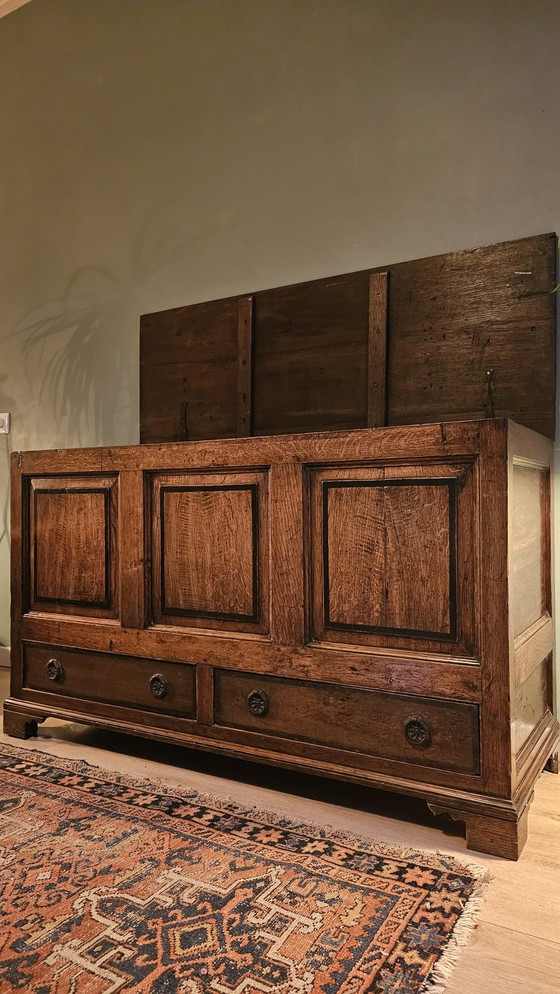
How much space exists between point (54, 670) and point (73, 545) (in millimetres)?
404

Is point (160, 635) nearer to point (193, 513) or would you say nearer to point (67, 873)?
point (193, 513)

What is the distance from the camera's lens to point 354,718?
159 cm

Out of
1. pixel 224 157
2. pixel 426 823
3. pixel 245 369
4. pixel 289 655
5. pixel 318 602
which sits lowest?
pixel 426 823

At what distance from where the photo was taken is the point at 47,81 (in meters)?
3.09

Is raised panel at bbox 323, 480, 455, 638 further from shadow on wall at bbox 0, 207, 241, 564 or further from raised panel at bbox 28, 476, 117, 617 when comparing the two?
shadow on wall at bbox 0, 207, 241, 564

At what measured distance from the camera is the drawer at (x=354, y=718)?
1470mm

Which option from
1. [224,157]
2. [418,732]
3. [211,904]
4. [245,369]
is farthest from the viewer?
[224,157]

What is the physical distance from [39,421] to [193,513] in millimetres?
1579

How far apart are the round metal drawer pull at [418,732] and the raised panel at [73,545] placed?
0.94 metres

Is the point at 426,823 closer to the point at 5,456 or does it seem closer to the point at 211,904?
the point at 211,904

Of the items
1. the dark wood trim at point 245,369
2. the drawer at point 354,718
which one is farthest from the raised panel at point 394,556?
the dark wood trim at point 245,369

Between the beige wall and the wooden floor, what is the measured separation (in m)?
1.27

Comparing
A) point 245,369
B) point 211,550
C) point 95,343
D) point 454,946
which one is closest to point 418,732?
point 454,946

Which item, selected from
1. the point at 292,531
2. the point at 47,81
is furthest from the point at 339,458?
the point at 47,81
